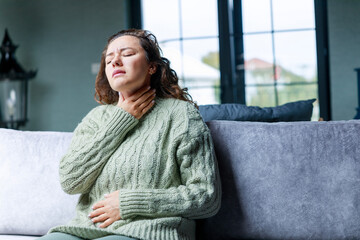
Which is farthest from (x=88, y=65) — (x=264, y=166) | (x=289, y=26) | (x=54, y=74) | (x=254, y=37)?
(x=264, y=166)

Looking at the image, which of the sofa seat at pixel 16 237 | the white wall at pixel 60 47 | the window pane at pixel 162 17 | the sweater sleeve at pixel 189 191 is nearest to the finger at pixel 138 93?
the sweater sleeve at pixel 189 191

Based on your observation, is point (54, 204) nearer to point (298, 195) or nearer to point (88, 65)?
point (298, 195)

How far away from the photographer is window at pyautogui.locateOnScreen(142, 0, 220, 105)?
482 centimetres

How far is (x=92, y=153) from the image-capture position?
4.71ft

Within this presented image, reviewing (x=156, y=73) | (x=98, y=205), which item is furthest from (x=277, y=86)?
(x=98, y=205)

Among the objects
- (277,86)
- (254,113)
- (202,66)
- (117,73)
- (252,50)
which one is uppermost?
(252,50)

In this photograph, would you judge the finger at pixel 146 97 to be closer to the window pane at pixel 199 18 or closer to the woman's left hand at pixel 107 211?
the woman's left hand at pixel 107 211

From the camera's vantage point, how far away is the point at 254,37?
4.67 metres

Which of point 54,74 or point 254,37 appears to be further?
point 54,74

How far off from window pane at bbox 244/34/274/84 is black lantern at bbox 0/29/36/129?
2.16 metres

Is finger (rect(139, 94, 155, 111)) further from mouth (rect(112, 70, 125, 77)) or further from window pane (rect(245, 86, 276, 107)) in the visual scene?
window pane (rect(245, 86, 276, 107))

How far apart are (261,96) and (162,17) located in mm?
1364

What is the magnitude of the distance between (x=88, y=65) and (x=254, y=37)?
1.78 meters

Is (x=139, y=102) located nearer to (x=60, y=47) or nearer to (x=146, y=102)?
(x=146, y=102)
